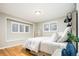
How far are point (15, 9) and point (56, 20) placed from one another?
0.69 m

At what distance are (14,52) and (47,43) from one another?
1.83ft

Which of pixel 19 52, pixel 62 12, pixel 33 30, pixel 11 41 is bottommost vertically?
pixel 19 52

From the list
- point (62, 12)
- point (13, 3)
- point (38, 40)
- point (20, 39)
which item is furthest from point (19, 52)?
point (62, 12)

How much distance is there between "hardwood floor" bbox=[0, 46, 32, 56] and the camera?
139 centimetres

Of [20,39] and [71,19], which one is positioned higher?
[71,19]

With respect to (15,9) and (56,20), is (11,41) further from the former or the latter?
(56,20)

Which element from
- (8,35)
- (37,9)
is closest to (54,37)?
(37,9)

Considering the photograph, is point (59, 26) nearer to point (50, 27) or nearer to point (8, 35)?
point (50, 27)

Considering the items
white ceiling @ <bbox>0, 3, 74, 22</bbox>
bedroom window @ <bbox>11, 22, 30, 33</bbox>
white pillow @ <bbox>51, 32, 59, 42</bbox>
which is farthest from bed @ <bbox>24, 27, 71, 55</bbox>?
white ceiling @ <bbox>0, 3, 74, 22</bbox>

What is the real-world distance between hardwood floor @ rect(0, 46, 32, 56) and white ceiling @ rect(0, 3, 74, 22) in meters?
0.54

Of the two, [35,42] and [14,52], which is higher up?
[35,42]

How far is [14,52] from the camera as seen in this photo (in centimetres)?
142

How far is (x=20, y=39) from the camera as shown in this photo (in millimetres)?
1450

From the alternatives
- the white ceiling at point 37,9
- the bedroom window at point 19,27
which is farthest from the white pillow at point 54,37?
the bedroom window at point 19,27
